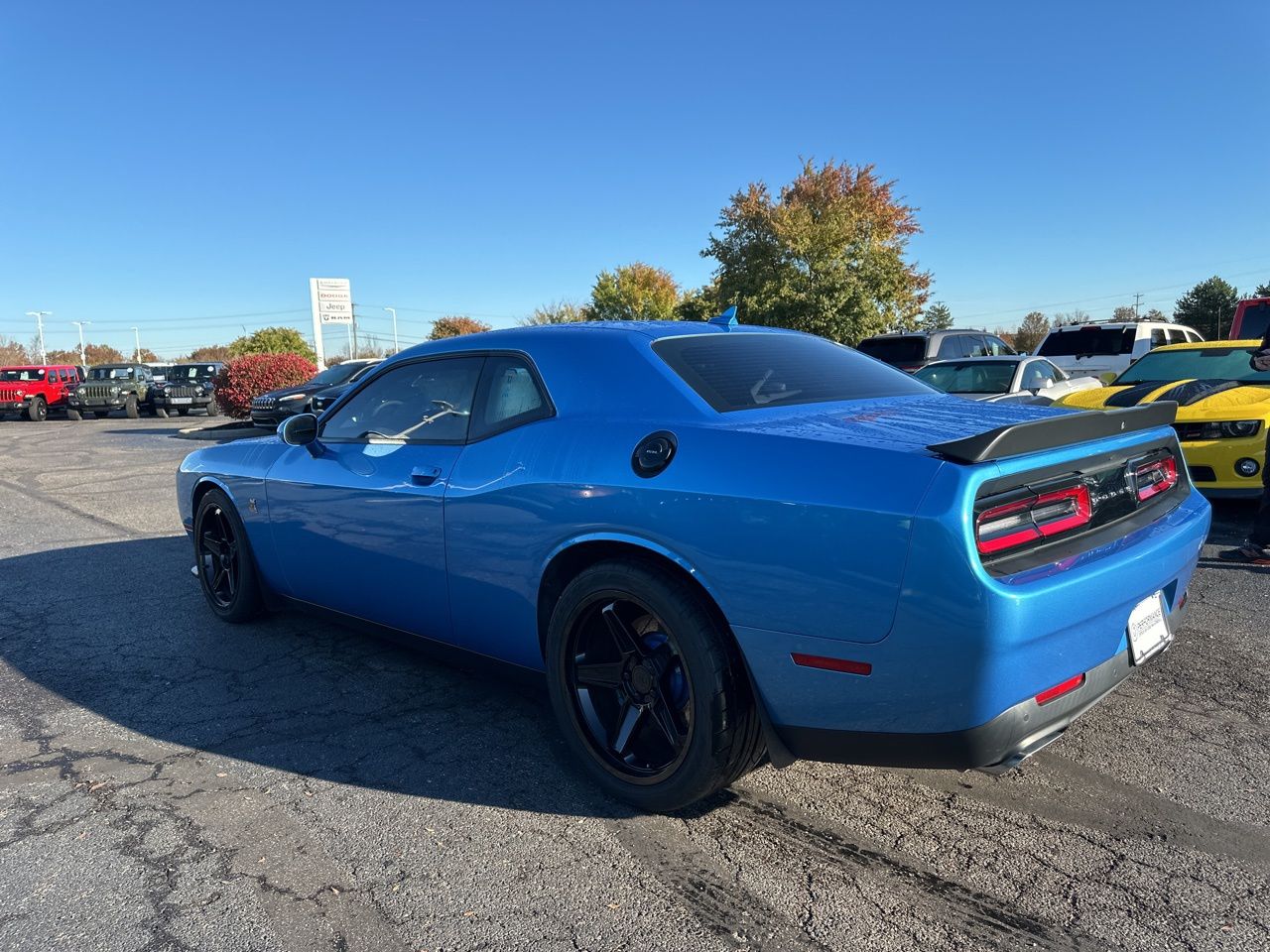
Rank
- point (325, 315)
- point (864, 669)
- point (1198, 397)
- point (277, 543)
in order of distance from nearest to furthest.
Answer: point (864, 669), point (277, 543), point (1198, 397), point (325, 315)

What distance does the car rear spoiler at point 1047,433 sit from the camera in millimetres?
2096

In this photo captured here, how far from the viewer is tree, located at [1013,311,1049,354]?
169 ft

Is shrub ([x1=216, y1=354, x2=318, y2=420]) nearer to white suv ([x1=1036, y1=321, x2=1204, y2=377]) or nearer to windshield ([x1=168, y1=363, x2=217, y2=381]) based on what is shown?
windshield ([x1=168, y1=363, x2=217, y2=381])

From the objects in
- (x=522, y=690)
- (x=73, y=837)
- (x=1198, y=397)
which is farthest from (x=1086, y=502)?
(x=1198, y=397)

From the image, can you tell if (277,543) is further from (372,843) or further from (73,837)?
(372,843)

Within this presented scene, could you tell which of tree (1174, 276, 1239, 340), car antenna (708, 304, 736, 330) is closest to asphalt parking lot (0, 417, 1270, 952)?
car antenna (708, 304, 736, 330)

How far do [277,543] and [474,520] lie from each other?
1.61m

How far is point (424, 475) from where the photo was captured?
3289 mm

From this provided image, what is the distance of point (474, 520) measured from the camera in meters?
3.04

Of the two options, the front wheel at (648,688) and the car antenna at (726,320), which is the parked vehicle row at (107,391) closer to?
the car antenna at (726,320)

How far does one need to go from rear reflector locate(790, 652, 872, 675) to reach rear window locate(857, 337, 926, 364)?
12.0m

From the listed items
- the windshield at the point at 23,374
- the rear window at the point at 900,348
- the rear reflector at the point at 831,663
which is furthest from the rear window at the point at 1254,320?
the windshield at the point at 23,374

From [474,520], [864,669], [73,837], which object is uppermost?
[474,520]

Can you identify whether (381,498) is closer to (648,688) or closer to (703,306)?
(648,688)
